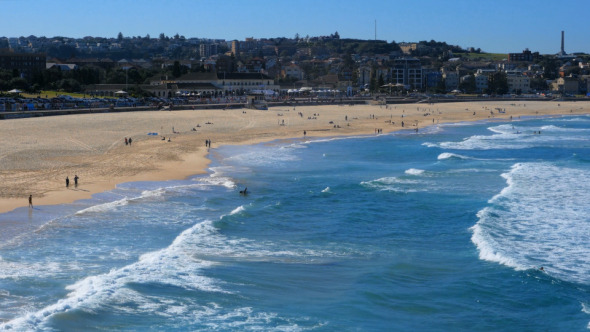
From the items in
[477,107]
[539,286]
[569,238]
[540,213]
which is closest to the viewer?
[539,286]

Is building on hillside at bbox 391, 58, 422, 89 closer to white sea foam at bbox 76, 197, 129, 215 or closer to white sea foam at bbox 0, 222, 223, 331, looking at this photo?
white sea foam at bbox 76, 197, 129, 215

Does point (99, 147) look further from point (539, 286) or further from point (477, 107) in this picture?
point (477, 107)

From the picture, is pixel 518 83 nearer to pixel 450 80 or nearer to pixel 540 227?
pixel 450 80

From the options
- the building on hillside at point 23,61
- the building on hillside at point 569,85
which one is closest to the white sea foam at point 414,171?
the building on hillside at point 23,61

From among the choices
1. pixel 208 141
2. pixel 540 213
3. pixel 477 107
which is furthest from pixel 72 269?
pixel 477 107

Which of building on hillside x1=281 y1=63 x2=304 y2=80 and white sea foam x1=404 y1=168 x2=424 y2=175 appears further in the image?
building on hillside x1=281 y1=63 x2=304 y2=80

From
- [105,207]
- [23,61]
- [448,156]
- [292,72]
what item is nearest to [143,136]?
[448,156]

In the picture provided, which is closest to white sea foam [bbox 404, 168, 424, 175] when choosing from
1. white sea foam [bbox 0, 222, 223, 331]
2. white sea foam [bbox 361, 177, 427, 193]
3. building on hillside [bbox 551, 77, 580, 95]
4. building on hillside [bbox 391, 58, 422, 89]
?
white sea foam [bbox 361, 177, 427, 193]
